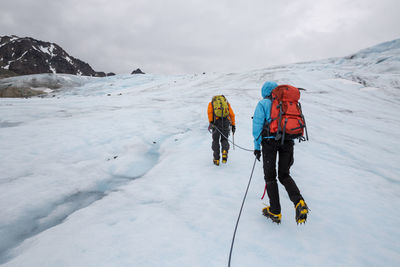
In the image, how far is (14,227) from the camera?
285 cm

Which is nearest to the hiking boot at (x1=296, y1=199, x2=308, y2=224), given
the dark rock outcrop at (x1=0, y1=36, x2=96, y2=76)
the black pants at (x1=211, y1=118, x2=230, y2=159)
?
the black pants at (x1=211, y1=118, x2=230, y2=159)

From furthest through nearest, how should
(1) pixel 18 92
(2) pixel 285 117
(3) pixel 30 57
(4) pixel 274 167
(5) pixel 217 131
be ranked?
(3) pixel 30 57 < (1) pixel 18 92 < (5) pixel 217 131 < (4) pixel 274 167 < (2) pixel 285 117

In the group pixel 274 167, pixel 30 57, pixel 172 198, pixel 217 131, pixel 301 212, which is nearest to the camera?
pixel 301 212

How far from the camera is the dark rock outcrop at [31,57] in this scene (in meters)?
145

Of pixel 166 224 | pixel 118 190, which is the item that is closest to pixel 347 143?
pixel 166 224

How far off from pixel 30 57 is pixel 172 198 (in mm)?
211068

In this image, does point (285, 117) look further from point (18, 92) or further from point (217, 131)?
point (18, 92)

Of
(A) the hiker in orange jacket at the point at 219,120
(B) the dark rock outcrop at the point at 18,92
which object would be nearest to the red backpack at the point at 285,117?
(A) the hiker in orange jacket at the point at 219,120

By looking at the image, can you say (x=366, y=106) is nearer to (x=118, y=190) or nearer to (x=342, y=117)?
(x=342, y=117)

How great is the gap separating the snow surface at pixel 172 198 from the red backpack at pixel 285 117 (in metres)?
1.42

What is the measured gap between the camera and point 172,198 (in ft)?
11.8

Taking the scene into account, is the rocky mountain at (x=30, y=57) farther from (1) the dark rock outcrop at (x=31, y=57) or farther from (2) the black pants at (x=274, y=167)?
(2) the black pants at (x=274, y=167)

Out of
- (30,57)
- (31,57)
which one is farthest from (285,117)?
(30,57)

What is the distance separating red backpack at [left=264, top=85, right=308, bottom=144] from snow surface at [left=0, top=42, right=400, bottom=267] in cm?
142
